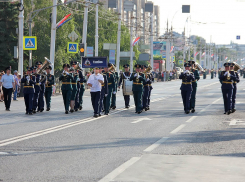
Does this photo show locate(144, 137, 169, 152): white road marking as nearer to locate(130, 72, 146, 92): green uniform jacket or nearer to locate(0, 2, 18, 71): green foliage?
locate(130, 72, 146, 92): green uniform jacket

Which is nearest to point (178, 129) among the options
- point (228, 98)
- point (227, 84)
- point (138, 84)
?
point (228, 98)

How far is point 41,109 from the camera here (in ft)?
71.3

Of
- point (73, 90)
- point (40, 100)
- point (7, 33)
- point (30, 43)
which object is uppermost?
point (7, 33)

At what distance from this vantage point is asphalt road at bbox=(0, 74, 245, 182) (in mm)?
8812

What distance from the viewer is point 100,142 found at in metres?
12.3

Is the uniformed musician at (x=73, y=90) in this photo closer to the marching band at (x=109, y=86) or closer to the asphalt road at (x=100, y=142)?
the marching band at (x=109, y=86)

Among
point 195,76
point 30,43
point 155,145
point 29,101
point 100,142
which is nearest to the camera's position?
point 155,145

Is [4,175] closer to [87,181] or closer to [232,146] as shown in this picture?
[87,181]

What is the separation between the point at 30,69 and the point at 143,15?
491 feet

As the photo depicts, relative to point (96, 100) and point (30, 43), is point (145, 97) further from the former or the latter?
point (30, 43)

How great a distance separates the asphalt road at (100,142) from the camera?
881 cm

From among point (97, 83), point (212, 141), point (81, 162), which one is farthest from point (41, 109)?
point (81, 162)

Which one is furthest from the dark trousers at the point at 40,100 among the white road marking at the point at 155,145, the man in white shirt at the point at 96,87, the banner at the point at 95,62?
the white road marking at the point at 155,145

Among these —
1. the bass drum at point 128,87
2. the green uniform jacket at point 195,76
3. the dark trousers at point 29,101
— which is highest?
the green uniform jacket at point 195,76
